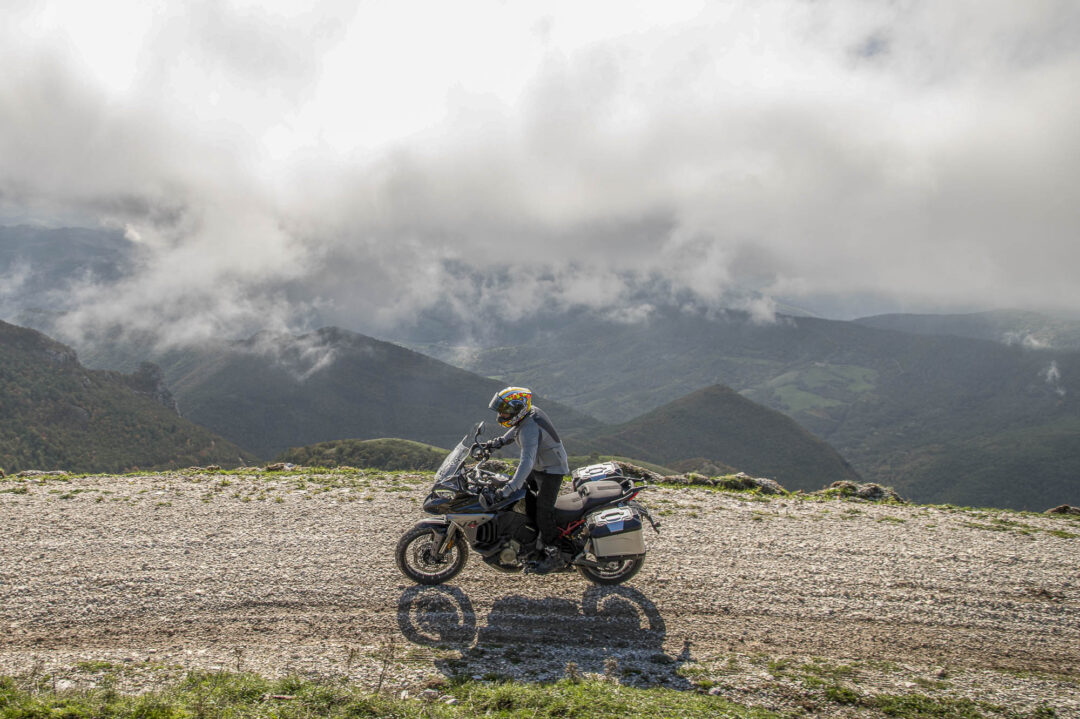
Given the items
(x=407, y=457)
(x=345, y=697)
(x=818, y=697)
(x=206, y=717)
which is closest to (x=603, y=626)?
(x=818, y=697)

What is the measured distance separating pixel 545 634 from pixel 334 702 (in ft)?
11.3

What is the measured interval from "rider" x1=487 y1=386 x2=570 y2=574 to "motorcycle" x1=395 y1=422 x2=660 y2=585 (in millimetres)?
141

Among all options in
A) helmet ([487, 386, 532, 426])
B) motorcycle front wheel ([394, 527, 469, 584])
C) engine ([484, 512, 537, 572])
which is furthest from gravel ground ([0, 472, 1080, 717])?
helmet ([487, 386, 532, 426])

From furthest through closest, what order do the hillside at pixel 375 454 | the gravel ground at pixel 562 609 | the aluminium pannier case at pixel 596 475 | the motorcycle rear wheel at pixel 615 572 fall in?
the hillside at pixel 375 454, the aluminium pannier case at pixel 596 475, the motorcycle rear wheel at pixel 615 572, the gravel ground at pixel 562 609

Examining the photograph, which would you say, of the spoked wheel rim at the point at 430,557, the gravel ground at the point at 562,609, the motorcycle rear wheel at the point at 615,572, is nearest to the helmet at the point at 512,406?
the spoked wheel rim at the point at 430,557

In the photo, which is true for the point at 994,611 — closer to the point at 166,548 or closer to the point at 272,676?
the point at 272,676

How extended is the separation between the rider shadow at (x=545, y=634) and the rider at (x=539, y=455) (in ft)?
2.90

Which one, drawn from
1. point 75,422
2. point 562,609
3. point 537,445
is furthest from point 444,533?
point 75,422

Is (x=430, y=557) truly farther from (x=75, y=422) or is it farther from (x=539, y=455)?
(x=75, y=422)

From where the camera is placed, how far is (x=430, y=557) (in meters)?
10.4

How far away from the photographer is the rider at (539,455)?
33.0ft

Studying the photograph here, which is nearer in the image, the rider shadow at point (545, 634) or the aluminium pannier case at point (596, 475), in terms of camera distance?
the rider shadow at point (545, 634)

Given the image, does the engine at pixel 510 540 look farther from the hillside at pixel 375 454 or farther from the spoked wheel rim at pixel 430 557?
the hillside at pixel 375 454

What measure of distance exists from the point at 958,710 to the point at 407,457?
144 metres
